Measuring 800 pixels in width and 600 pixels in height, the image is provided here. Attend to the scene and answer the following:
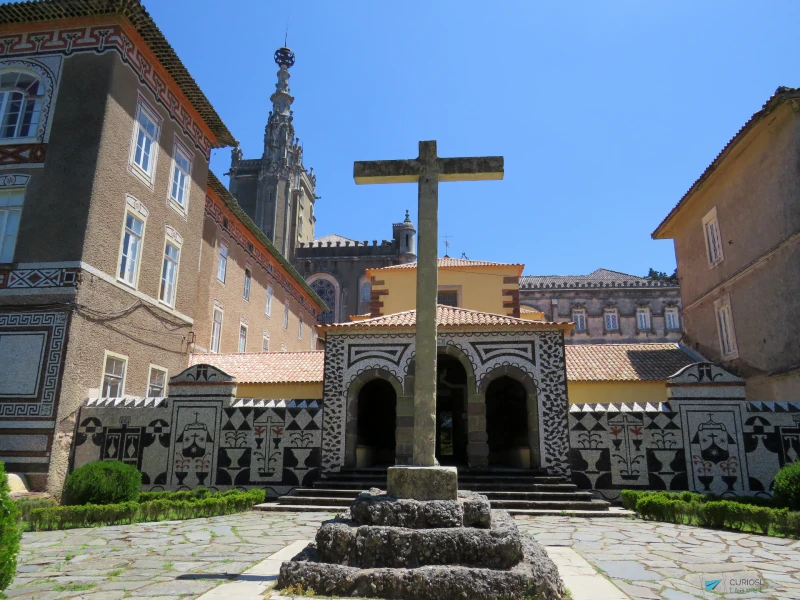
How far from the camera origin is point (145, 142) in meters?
15.3

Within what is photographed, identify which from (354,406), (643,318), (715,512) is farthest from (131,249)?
(643,318)

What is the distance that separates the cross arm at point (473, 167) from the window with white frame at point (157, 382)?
11.4 meters

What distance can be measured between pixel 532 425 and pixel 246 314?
14893 millimetres

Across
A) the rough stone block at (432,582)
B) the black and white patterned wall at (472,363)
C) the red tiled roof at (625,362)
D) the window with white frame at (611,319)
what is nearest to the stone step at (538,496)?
the black and white patterned wall at (472,363)

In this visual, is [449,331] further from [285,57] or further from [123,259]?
[285,57]

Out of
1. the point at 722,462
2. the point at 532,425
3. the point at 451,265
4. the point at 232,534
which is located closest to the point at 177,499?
the point at 232,534

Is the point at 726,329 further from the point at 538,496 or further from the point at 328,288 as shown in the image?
the point at 328,288

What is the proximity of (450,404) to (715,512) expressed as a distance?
29.5 ft

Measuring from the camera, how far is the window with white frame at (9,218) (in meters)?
13.2

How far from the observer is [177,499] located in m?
10.9

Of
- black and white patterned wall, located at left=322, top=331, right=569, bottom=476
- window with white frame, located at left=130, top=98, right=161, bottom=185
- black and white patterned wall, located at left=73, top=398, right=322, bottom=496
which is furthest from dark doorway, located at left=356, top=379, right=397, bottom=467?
window with white frame, located at left=130, top=98, right=161, bottom=185

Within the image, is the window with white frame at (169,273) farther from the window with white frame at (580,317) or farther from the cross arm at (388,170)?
the window with white frame at (580,317)

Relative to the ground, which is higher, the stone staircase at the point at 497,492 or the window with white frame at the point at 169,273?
the window with white frame at the point at 169,273

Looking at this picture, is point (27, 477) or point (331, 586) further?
point (27, 477)
